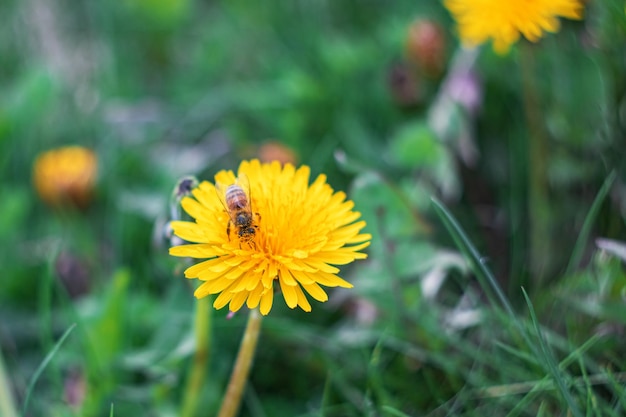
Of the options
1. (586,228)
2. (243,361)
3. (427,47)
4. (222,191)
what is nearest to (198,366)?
(243,361)

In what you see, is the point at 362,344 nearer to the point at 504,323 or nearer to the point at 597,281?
the point at 504,323

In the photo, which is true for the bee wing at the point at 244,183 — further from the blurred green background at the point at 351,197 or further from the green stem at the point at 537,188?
the green stem at the point at 537,188

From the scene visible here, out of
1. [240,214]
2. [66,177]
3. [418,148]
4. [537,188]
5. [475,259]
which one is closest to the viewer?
[240,214]

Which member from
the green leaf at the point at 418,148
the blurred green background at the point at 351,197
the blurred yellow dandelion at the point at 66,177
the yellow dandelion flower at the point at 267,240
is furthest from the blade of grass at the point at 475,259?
the blurred yellow dandelion at the point at 66,177


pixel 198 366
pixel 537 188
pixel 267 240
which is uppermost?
pixel 267 240

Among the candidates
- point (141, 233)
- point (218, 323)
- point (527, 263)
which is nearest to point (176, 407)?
point (218, 323)

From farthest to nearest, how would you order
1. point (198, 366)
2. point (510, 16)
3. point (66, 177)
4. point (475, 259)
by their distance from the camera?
point (66, 177), point (510, 16), point (198, 366), point (475, 259)

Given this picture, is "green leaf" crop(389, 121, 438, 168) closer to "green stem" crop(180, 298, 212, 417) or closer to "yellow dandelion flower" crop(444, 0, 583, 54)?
"yellow dandelion flower" crop(444, 0, 583, 54)

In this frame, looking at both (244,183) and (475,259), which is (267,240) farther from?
(475,259)
